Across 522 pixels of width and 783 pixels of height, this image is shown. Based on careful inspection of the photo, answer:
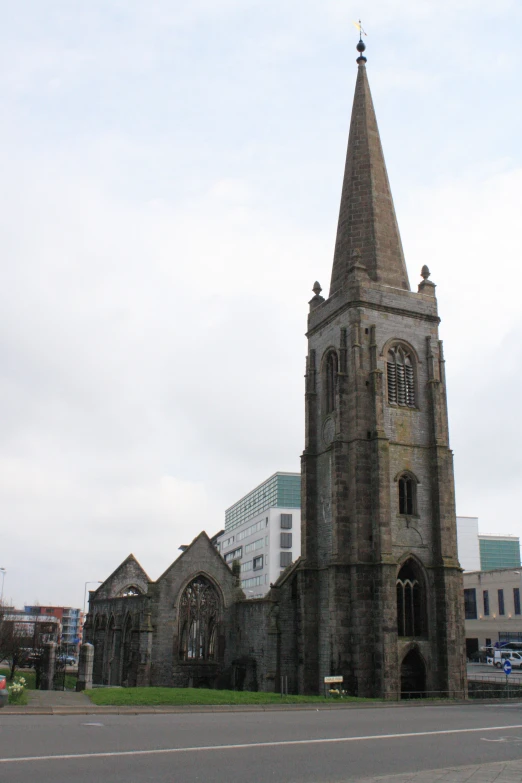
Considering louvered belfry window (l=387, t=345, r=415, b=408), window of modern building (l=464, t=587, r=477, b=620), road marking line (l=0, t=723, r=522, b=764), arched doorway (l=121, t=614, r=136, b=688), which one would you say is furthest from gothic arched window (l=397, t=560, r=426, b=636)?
window of modern building (l=464, t=587, r=477, b=620)

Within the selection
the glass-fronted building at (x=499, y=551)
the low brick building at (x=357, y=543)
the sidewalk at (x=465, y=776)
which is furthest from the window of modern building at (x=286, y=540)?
the sidewalk at (x=465, y=776)

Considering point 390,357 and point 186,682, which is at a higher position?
point 390,357

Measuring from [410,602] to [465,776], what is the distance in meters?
25.2

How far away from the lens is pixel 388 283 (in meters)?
39.8

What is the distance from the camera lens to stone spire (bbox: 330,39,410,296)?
132 ft

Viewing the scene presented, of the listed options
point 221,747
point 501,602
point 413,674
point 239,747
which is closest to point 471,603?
point 501,602

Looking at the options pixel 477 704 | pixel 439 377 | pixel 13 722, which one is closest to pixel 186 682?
pixel 477 704

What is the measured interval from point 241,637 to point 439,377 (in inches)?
687

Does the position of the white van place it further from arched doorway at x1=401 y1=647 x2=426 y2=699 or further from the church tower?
the church tower

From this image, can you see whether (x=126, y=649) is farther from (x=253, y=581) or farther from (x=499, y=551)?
(x=499, y=551)

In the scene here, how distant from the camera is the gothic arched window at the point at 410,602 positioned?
34625 mm

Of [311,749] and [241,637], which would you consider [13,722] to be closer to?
[311,749]

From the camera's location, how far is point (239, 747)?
13141 mm

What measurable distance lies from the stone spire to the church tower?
0.12 m
